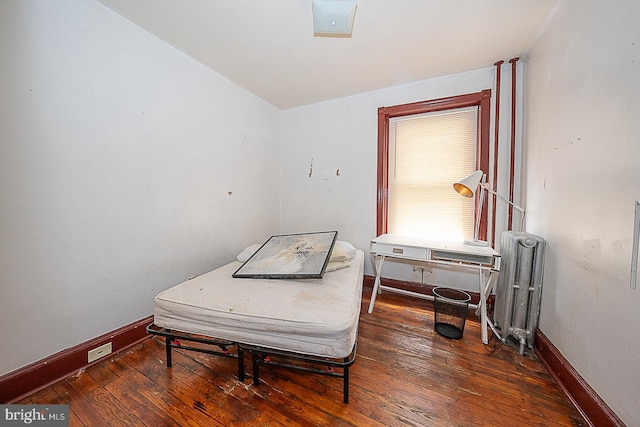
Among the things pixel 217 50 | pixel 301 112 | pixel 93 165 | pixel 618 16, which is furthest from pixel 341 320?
pixel 301 112

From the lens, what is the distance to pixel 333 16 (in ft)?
5.10

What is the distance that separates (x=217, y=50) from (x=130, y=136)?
107 cm

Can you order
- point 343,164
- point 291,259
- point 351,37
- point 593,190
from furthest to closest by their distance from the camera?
1. point 343,164
2. point 291,259
3. point 351,37
4. point 593,190

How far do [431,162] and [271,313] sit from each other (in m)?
2.32

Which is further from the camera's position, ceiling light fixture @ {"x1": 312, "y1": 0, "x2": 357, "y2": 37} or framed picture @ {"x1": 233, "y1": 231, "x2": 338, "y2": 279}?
framed picture @ {"x1": 233, "y1": 231, "x2": 338, "y2": 279}

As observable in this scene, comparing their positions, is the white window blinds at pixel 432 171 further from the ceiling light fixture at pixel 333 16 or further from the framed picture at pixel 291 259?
the ceiling light fixture at pixel 333 16

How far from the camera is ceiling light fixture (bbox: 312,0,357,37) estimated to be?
4.82 feet

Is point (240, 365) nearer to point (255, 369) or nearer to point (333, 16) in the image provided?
point (255, 369)

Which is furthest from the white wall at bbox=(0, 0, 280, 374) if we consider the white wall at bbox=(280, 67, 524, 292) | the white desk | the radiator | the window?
the radiator

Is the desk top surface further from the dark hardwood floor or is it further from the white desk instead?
the dark hardwood floor

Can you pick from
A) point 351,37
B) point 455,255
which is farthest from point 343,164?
point 455,255

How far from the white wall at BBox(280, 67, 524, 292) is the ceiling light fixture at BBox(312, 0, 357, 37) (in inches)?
46.5

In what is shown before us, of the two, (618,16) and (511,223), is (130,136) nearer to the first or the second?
(618,16)

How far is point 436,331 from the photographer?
1.93 m
